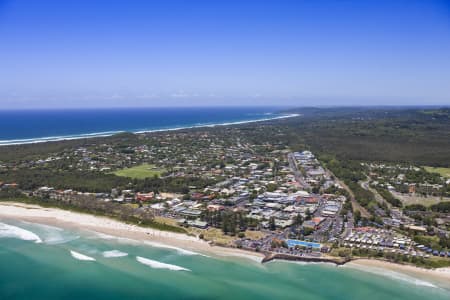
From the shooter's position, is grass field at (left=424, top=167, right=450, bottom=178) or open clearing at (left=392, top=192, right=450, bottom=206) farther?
grass field at (left=424, top=167, right=450, bottom=178)

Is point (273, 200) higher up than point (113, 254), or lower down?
higher up

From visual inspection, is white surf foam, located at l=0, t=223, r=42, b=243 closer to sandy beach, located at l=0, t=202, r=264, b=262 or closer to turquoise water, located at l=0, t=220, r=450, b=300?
turquoise water, located at l=0, t=220, r=450, b=300

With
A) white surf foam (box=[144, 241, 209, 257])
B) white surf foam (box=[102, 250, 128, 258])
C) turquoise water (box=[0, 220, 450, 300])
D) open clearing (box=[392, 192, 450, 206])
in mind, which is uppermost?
open clearing (box=[392, 192, 450, 206])

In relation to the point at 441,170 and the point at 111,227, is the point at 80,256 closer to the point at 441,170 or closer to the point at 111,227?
the point at 111,227

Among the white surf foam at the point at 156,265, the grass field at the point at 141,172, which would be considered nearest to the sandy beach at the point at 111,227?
the white surf foam at the point at 156,265

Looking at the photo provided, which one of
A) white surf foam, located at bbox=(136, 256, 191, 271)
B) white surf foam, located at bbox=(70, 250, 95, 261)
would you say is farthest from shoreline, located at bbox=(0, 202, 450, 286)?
white surf foam, located at bbox=(70, 250, 95, 261)

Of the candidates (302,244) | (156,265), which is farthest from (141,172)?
(302,244)

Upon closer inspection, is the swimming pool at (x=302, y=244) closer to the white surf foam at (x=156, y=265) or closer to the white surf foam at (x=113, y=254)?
the white surf foam at (x=156, y=265)
